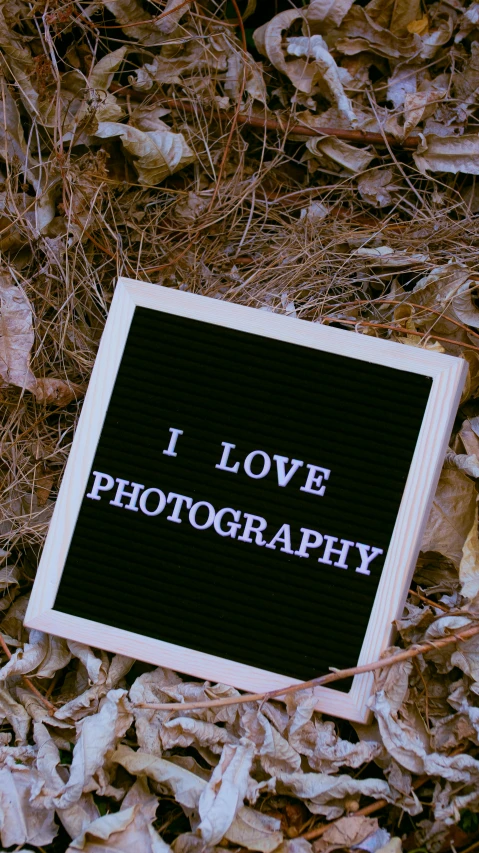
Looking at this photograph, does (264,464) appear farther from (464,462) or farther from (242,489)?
(464,462)

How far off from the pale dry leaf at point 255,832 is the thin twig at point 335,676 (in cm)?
20

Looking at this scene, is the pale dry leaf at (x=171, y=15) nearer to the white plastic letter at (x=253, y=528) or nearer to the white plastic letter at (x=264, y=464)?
the white plastic letter at (x=264, y=464)

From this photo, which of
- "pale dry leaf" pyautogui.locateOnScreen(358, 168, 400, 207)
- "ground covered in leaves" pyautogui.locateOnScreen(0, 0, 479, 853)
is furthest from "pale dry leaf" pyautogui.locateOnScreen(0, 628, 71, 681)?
"pale dry leaf" pyautogui.locateOnScreen(358, 168, 400, 207)

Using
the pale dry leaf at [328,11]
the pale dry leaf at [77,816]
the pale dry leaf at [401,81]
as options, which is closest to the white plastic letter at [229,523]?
the pale dry leaf at [77,816]

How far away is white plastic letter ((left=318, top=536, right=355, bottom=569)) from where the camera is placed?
4.82 ft

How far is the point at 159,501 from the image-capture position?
1.50 metres

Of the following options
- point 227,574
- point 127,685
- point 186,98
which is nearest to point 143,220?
point 186,98

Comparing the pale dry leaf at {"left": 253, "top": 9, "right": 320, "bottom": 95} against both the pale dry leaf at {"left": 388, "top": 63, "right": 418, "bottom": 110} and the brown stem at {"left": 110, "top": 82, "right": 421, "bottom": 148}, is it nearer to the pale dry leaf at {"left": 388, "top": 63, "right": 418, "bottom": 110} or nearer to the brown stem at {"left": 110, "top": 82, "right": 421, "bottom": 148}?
the brown stem at {"left": 110, "top": 82, "right": 421, "bottom": 148}

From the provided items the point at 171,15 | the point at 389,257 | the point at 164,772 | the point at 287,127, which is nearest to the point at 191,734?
the point at 164,772

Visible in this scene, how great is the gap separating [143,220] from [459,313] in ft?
2.56

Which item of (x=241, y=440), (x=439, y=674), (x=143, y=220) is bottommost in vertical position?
(x=439, y=674)

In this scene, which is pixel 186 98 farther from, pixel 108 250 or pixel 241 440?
pixel 241 440

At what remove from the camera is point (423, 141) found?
1.72 m

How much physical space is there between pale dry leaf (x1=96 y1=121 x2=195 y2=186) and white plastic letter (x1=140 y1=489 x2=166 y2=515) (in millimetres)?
759
